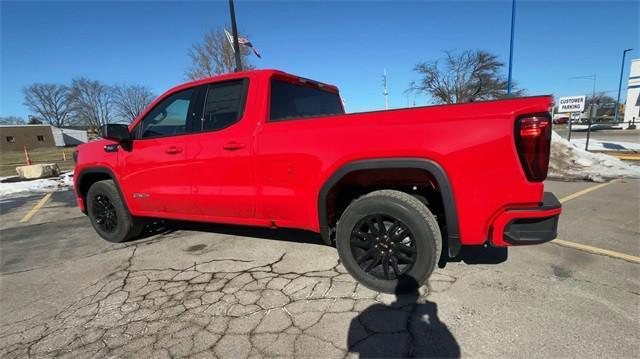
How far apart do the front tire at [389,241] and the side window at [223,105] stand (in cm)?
152

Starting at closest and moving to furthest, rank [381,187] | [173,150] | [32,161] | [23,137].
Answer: [381,187], [173,150], [32,161], [23,137]

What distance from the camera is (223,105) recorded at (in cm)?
325

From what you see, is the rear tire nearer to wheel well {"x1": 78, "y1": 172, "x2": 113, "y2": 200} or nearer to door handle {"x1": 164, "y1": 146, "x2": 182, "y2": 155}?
wheel well {"x1": 78, "y1": 172, "x2": 113, "y2": 200}

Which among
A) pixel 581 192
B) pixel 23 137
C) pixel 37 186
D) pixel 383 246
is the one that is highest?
pixel 23 137

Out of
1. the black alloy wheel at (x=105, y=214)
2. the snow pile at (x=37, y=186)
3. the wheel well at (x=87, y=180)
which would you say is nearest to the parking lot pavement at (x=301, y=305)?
the black alloy wheel at (x=105, y=214)

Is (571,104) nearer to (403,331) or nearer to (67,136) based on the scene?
(403,331)

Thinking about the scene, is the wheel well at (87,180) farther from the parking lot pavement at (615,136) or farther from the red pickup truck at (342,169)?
the parking lot pavement at (615,136)

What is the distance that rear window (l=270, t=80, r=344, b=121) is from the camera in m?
3.16

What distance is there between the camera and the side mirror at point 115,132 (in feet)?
11.3

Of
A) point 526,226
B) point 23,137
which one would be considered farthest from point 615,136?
point 23,137

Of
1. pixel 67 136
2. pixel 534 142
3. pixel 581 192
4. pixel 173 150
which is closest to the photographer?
pixel 534 142

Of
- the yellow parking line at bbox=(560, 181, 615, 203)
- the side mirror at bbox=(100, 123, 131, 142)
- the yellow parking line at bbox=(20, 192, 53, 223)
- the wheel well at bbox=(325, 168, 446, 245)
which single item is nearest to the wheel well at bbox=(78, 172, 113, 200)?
the side mirror at bbox=(100, 123, 131, 142)

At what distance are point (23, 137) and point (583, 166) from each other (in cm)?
7109

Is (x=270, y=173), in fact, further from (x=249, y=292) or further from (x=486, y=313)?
(x=486, y=313)
